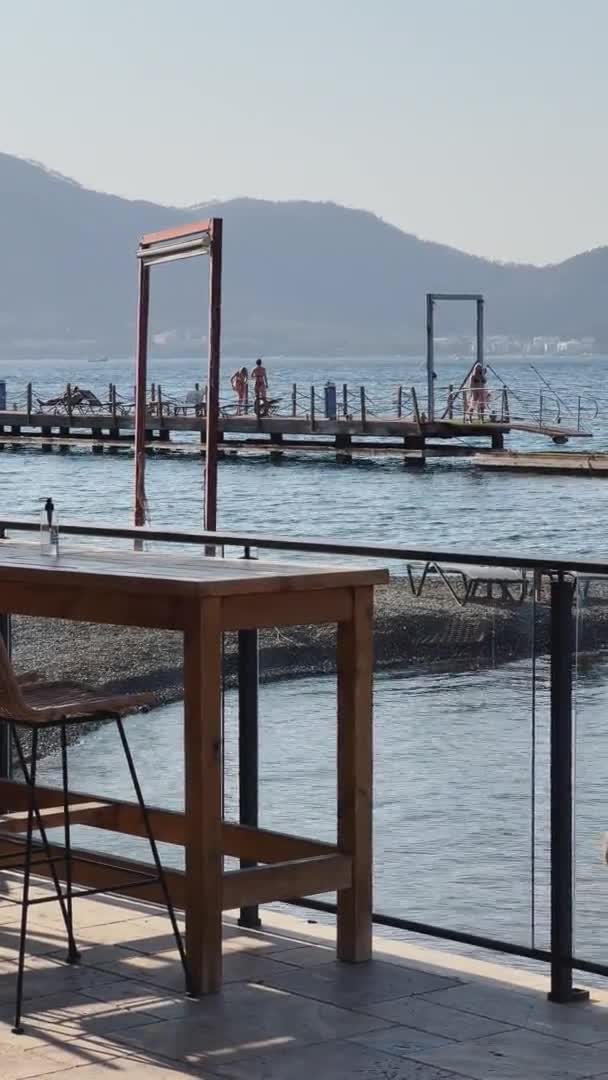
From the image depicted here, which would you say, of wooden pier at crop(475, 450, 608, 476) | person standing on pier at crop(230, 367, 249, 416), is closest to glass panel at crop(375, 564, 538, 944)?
wooden pier at crop(475, 450, 608, 476)

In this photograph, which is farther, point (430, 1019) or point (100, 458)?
point (100, 458)

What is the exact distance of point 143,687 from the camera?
4.98m

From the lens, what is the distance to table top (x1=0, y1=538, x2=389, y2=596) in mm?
4016

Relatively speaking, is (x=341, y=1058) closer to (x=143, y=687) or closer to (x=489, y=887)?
(x=489, y=887)

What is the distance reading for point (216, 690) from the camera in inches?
162

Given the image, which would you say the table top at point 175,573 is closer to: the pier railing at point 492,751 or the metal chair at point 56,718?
the pier railing at point 492,751

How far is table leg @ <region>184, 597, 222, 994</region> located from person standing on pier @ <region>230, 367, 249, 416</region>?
165ft

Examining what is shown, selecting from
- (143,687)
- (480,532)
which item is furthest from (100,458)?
(143,687)

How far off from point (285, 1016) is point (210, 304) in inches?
240

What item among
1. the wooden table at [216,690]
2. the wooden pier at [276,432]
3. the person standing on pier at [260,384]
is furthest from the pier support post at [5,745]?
the person standing on pier at [260,384]

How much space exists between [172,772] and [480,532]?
1511 inches

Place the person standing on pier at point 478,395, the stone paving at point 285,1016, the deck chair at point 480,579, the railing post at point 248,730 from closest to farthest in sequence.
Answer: the stone paving at point 285,1016 < the deck chair at point 480,579 < the railing post at point 248,730 < the person standing on pier at point 478,395

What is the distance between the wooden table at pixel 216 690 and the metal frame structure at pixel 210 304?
4.30 metres

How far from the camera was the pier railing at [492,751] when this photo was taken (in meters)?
4.07
